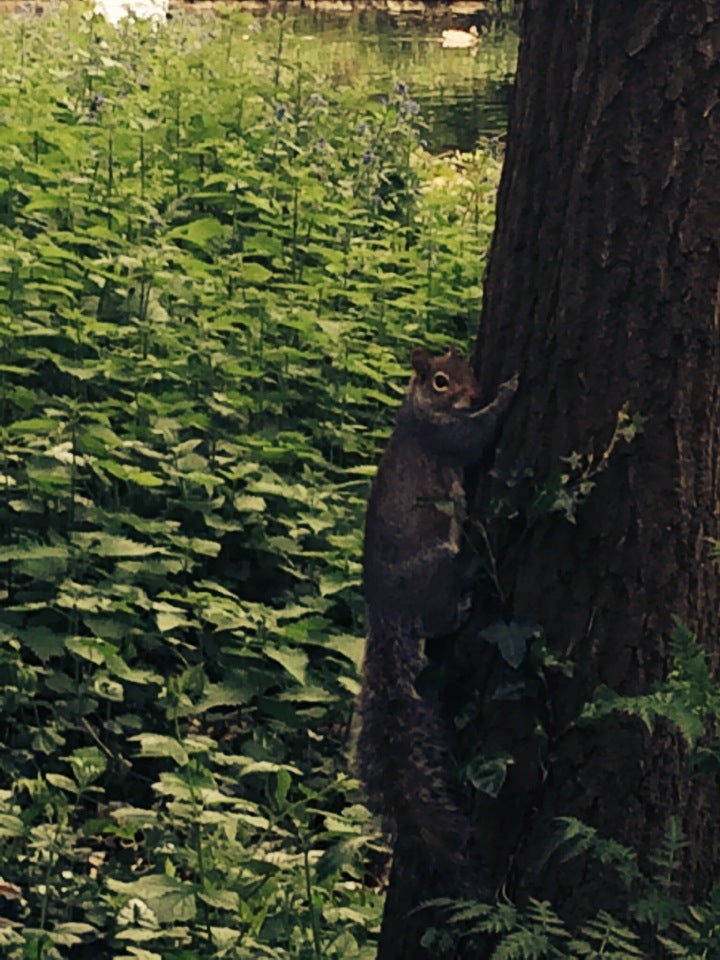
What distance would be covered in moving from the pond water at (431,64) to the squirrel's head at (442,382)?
780 cm

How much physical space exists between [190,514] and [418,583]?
1770mm

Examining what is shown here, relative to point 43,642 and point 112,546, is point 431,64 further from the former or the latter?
point 43,642

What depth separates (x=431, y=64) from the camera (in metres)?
18.2

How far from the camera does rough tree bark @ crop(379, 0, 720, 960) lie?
Answer: 9.73 feet

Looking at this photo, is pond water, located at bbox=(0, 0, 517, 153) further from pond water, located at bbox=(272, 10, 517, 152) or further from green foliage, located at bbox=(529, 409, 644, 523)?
green foliage, located at bbox=(529, 409, 644, 523)

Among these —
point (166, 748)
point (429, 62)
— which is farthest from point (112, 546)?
point (429, 62)

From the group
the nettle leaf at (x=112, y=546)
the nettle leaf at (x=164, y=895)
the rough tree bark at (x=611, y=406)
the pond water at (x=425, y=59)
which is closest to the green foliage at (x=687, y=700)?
the rough tree bark at (x=611, y=406)

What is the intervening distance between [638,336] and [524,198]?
348mm

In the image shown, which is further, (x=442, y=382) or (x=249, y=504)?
(x=249, y=504)

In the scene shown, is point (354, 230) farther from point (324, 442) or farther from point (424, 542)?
point (424, 542)

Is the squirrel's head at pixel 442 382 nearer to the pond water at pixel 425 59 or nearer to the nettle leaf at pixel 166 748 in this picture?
the nettle leaf at pixel 166 748

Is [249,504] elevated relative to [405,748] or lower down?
lower down

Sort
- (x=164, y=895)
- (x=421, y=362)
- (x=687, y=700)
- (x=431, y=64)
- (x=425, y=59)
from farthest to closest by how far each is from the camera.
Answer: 1. (x=425, y=59)
2. (x=431, y=64)
3. (x=421, y=362)
4. (x=164, y=895)
5. (x=687, y=700)

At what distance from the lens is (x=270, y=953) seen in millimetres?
3373
